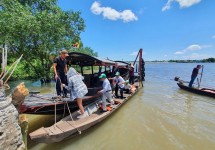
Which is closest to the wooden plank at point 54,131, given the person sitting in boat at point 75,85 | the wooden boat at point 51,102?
the wooden boat at point 51,102

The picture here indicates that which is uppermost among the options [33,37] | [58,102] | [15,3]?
[15,3]

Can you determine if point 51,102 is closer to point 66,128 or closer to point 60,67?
point 66,128

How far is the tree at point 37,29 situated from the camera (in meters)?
14.4

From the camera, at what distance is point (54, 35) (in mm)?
16594

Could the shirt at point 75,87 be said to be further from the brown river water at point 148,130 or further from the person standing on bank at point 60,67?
the brown river water at point 148,130

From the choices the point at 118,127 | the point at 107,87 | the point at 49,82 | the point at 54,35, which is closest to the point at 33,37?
the point at 54,35

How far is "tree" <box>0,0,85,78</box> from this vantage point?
47.2ft

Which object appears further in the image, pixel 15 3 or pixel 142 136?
pixel 15 3

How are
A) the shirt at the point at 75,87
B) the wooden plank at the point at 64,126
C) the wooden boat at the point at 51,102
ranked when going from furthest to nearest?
1. the shirt at the point at 75,87
2. the wooden boat at the point at 51,102
3. the wooden plank at the point at 64,126

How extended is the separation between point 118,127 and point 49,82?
14.6 meters

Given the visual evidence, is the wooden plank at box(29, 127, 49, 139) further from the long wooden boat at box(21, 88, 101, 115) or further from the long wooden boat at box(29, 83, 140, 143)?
the long wooden boat at box(21, 88, 101, 115)

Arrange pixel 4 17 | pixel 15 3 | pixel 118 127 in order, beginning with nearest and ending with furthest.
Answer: pixel 118 127
pixel 4 17
pixel 15 3

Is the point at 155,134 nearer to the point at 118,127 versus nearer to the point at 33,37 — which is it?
the point at 118,127

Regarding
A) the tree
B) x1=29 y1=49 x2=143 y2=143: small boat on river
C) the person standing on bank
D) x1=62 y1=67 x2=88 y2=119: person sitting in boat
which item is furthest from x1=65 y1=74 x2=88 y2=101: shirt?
the tree
